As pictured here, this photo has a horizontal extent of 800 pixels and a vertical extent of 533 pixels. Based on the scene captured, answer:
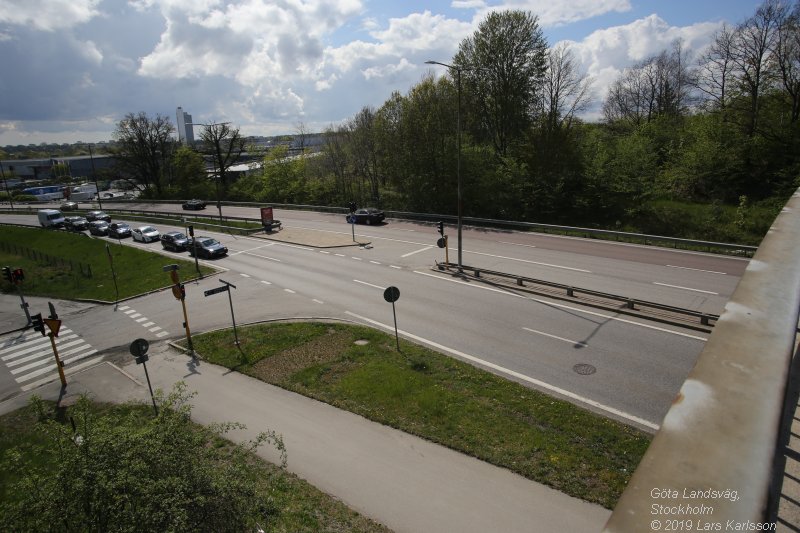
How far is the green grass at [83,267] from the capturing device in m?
27.8

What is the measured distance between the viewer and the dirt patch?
48.2 feet

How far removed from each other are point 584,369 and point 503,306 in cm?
576

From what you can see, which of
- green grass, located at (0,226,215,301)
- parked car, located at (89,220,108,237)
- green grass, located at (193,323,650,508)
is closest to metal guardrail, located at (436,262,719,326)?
green grass, located at (193,323,650,508)

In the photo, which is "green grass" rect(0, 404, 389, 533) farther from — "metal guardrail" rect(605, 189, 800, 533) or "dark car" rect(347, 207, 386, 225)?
"dark car" rect(347, 207, 386, 225)

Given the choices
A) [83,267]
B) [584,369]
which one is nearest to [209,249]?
[83,267]

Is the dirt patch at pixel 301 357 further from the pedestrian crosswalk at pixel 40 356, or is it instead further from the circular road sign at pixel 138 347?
the pedestrian crosswalk at pixel 40 356

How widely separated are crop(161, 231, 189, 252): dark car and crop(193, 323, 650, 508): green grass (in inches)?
802

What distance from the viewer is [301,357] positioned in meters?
15.6

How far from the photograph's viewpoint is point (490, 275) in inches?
928

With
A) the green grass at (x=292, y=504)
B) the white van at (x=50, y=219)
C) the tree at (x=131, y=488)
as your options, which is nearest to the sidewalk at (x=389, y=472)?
the green grass at (x=292, y=504)

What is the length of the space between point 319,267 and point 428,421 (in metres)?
17.7

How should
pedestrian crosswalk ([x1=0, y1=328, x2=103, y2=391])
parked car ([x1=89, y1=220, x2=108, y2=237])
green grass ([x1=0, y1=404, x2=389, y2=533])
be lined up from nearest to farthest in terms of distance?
green grass ([x1=0, y1=404, x2=389, y2=533]) → pedestrian crosswalk ([x1=0, y1=328, x2=103, y2=391]) → parked car ([x1=89, y1=220, x2=108, y2=237])

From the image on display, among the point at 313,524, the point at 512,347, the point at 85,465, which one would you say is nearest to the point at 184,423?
the point at 85,465

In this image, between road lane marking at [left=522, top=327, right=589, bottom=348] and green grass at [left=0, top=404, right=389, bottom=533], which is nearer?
green grass at [left=0, top=404, right=389, bottom=533]
